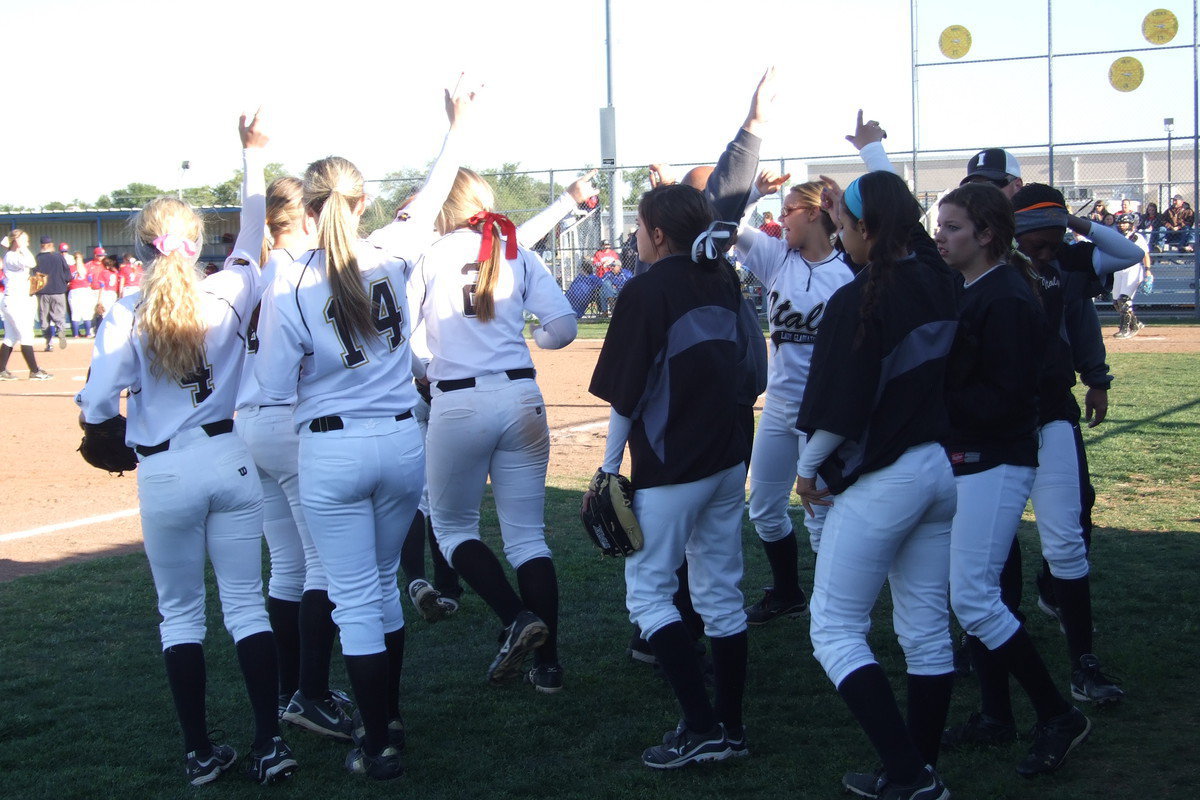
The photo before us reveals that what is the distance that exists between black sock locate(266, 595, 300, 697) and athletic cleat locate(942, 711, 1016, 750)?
2.46m

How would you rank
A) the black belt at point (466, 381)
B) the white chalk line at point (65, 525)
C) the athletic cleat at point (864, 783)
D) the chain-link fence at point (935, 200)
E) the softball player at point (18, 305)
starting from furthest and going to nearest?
the chain-link fence at point (935, 200), the softball player at point (18, 305), the white chalk line at point (65, 525), the black belt at point (466, 381), the athletic cleat at point (864, 783)

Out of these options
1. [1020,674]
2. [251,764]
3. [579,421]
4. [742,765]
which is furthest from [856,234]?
[579,421]

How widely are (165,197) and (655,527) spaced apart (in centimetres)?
202

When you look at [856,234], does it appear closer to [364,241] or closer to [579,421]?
[364,241]

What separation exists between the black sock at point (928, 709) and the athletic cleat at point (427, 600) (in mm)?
2689

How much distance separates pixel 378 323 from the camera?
3.73 meters

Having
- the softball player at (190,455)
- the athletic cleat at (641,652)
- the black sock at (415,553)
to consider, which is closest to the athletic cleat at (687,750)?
the athletic cleat at (641,652)

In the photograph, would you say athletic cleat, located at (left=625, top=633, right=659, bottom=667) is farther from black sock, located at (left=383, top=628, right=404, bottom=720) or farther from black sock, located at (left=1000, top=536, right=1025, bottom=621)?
black sock, located at (left=1000, top=536, right=1025, bottom=621)

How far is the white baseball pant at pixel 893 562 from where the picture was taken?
317cm

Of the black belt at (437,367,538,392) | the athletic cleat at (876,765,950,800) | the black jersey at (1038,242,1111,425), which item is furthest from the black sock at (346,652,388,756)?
the black jersey at (1038,242,1111,425)

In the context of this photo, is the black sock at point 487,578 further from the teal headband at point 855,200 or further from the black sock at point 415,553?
the teal headband at point 855,200

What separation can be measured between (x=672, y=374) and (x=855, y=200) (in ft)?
2.68

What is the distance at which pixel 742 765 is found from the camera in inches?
149

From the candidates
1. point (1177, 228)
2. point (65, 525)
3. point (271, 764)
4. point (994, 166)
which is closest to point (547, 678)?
point (271, 764)
